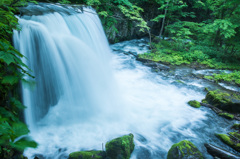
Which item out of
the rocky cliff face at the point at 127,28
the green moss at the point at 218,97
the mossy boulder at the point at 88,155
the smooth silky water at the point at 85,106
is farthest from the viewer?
the rocky cliff face at the point at 127,28

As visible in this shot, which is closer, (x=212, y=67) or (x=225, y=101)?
(x=225, y=101)

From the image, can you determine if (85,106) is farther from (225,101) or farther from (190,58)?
(190,58)

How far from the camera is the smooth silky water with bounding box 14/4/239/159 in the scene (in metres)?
3.78

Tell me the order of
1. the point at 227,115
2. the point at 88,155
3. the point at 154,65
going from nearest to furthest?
1. the point at 88,155
2. the point at 227,115
3. the point at 154,65

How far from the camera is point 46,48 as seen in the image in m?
4.40

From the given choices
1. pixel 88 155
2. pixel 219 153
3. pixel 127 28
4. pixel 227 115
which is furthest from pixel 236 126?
pixel 127 28

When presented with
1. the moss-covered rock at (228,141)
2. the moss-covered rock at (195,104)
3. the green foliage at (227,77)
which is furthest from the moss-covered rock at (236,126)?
the green foliage at (227,77)

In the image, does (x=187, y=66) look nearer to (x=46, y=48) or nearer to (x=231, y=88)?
(x=231, y=88)

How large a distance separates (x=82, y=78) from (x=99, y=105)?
46.0 inches

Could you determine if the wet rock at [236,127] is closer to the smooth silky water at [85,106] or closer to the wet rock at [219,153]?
the smooth silky water at [85,106]

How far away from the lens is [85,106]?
16.4 ft

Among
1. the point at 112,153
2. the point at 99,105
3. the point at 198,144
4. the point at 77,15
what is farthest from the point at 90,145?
the point at 77,15

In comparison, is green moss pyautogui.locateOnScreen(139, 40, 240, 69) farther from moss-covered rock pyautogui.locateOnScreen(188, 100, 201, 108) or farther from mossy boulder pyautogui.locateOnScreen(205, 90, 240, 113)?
moss-covered rock pyautogui.locateOnScreen(188, 100, 201, 108)

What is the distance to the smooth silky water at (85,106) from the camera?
12.4ft
